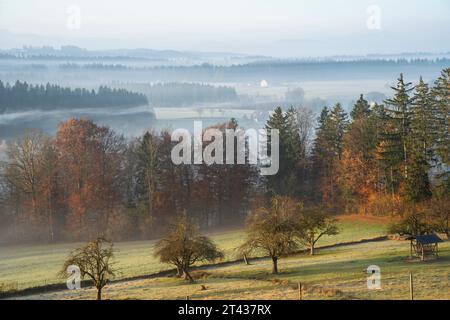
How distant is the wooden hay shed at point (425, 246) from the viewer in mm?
23125

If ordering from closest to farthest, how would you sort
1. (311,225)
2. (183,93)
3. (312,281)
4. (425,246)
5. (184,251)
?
(312,281) < (184,251) < (425,246) < (311,225) < (183,93)

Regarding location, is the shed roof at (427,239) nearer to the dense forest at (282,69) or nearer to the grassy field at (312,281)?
the grassy field at (312,281)

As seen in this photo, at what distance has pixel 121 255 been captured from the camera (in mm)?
28406

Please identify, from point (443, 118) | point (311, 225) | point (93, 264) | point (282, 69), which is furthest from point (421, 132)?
point (93, 264)

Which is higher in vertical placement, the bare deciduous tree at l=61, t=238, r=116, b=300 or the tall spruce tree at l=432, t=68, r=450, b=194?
the tall spruce tree at l=432, t=68, r=450, b=194

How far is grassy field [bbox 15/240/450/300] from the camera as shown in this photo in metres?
16.9

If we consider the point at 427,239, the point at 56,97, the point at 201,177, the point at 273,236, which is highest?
the point at 56,97

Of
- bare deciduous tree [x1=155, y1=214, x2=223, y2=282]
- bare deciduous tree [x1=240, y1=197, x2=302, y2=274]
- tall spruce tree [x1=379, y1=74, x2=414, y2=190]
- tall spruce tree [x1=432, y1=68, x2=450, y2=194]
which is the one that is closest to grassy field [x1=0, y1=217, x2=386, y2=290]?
bare deciduous tree [x1=155, y1=214, x2=223, y2=282]

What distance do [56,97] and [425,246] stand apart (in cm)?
2420

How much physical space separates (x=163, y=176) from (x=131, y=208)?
2.85 meters

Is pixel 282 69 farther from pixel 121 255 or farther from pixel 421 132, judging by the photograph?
pixel 121 255

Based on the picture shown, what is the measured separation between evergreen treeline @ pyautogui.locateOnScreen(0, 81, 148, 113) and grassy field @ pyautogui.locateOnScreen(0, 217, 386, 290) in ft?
30.7

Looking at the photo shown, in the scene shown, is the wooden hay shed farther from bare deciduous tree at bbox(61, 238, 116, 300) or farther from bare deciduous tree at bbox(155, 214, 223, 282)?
bare deciduous tree at bbox(61, 238, 116, 300)

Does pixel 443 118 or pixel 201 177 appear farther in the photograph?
pixel 201 177
